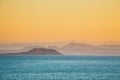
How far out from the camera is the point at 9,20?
11.2 metres

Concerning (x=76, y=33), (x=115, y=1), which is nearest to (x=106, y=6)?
(x=115, y=1)

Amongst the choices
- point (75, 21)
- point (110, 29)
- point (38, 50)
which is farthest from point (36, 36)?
point (110, 29)

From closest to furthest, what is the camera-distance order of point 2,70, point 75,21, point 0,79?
point 0,79 < point 75,21 < point 2,70

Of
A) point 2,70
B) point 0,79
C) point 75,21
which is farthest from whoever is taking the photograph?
point 2,70

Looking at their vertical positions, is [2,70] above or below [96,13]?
below

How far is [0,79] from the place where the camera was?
1071 centimetres

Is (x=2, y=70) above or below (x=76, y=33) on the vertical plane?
below

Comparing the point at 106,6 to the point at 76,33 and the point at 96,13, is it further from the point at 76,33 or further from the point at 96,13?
the point at 76,33

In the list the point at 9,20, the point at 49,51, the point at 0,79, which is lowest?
the point at 0,79

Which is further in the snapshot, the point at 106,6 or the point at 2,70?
the point at 2,70

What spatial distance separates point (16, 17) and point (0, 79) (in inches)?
64.1

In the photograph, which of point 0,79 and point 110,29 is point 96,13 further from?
point 0,79

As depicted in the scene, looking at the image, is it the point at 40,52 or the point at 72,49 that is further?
the point at 72,49

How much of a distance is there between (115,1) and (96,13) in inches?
22.5
